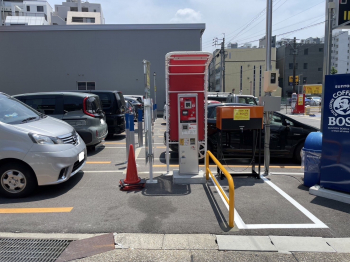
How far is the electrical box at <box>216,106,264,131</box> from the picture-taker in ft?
19.7

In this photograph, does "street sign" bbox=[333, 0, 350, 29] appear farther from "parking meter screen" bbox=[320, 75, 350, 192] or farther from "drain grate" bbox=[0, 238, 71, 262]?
"drain grate" bbox=[0, 238, 71, 262]

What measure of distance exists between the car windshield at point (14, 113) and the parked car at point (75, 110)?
2247mm

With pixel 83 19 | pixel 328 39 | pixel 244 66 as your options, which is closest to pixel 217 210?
pixel 328 39

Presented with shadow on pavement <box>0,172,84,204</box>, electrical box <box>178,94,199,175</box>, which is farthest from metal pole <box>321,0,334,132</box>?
shadow on pavement <box>0,172,84,204</box>

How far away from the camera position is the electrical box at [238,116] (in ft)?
19.7

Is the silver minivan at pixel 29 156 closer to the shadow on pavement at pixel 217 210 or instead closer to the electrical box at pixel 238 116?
the shadow on pavement at pixel 217 210

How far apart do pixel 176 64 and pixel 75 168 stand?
2.85 meters

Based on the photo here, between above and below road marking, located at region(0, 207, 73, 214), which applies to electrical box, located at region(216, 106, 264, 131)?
above

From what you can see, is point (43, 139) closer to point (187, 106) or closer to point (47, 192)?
point (47, 192)

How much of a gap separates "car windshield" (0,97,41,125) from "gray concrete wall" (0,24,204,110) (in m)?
20.8

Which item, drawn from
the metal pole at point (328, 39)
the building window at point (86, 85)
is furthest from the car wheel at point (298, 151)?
the building window at point (86, 85)

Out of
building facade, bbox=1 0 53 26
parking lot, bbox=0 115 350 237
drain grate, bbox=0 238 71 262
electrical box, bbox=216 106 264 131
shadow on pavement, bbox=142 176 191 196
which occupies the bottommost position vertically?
drain grate, bbox=0 238 71 262

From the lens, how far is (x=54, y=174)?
500 cm

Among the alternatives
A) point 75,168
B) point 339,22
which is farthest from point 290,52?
point 75,168
